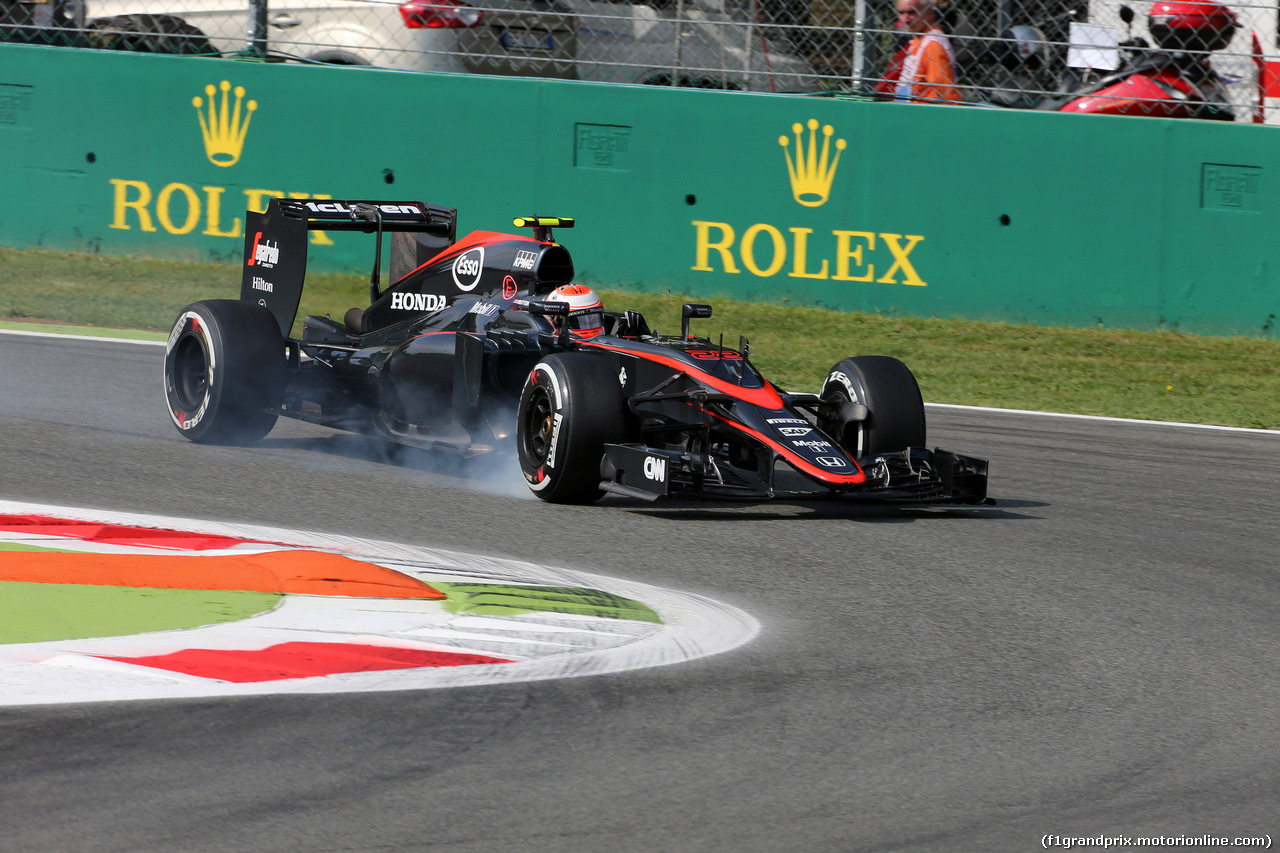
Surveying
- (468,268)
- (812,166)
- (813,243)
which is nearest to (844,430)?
(468,268)

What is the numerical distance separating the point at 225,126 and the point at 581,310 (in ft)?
20.6

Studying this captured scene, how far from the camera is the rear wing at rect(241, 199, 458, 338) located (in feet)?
26.7

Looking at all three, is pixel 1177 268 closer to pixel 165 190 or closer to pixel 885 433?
pixel 885 433

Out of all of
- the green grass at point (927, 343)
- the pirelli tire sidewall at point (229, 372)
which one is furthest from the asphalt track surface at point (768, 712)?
the green grass at point (927, 343)

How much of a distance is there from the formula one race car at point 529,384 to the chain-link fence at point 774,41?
4.29 m

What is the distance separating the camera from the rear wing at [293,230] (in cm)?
812

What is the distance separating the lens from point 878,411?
703cm

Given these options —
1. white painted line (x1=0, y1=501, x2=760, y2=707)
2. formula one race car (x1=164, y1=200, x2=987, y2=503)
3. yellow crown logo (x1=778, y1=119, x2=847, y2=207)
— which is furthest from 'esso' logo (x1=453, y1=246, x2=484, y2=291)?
yellow crown logo (x1=778, y1=119, x2=847, y2=207)

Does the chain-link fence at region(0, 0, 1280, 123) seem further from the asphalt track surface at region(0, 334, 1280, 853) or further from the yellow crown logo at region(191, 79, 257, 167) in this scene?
the asphalt track surface at region(0, 334, 1280, 853)

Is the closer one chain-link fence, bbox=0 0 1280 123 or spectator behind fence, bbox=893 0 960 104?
chain-link fence, bbox=0 0 1280 123

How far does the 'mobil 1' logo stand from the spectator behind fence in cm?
69

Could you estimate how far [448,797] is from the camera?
340cm

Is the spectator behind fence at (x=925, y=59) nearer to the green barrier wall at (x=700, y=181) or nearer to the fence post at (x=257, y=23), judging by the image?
the green barrier wall at (x=700, y=181)

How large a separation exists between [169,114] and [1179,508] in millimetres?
8668
